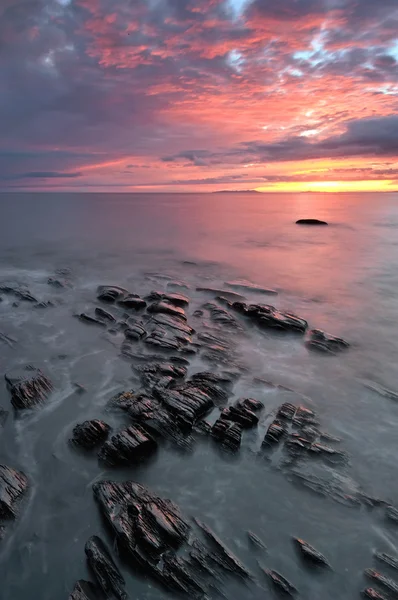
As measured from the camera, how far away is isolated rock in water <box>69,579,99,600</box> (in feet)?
23.1

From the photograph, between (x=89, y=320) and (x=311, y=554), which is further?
(x=89, y=320)

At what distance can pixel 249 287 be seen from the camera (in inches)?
1102

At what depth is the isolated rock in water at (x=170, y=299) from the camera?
2286cm

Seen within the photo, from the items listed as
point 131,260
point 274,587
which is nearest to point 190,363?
point 274,587

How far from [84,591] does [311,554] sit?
488 centimetres

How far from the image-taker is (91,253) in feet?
145

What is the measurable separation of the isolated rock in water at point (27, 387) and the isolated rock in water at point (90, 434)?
261cm

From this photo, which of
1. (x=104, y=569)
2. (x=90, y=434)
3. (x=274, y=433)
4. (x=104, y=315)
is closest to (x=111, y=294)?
(x=104, y=315)

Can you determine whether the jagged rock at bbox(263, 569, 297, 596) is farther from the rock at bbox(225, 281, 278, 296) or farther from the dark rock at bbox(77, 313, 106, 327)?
the rock at bbox(225, 281, 278, 296)

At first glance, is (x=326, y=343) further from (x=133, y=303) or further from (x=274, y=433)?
(x=133, y=303)

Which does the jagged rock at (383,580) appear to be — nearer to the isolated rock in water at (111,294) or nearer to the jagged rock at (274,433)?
the jagged rock at (274,433)

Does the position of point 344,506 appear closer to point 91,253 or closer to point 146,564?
point 146,564

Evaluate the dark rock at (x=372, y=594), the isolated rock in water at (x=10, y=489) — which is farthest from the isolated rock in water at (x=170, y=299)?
the dark rock at (x=372, y=594)

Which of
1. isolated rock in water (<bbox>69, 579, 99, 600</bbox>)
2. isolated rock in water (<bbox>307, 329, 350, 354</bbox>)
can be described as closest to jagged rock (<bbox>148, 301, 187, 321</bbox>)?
isolated rock in water (<bbox>307, 329, 350, 354</bbox>)
